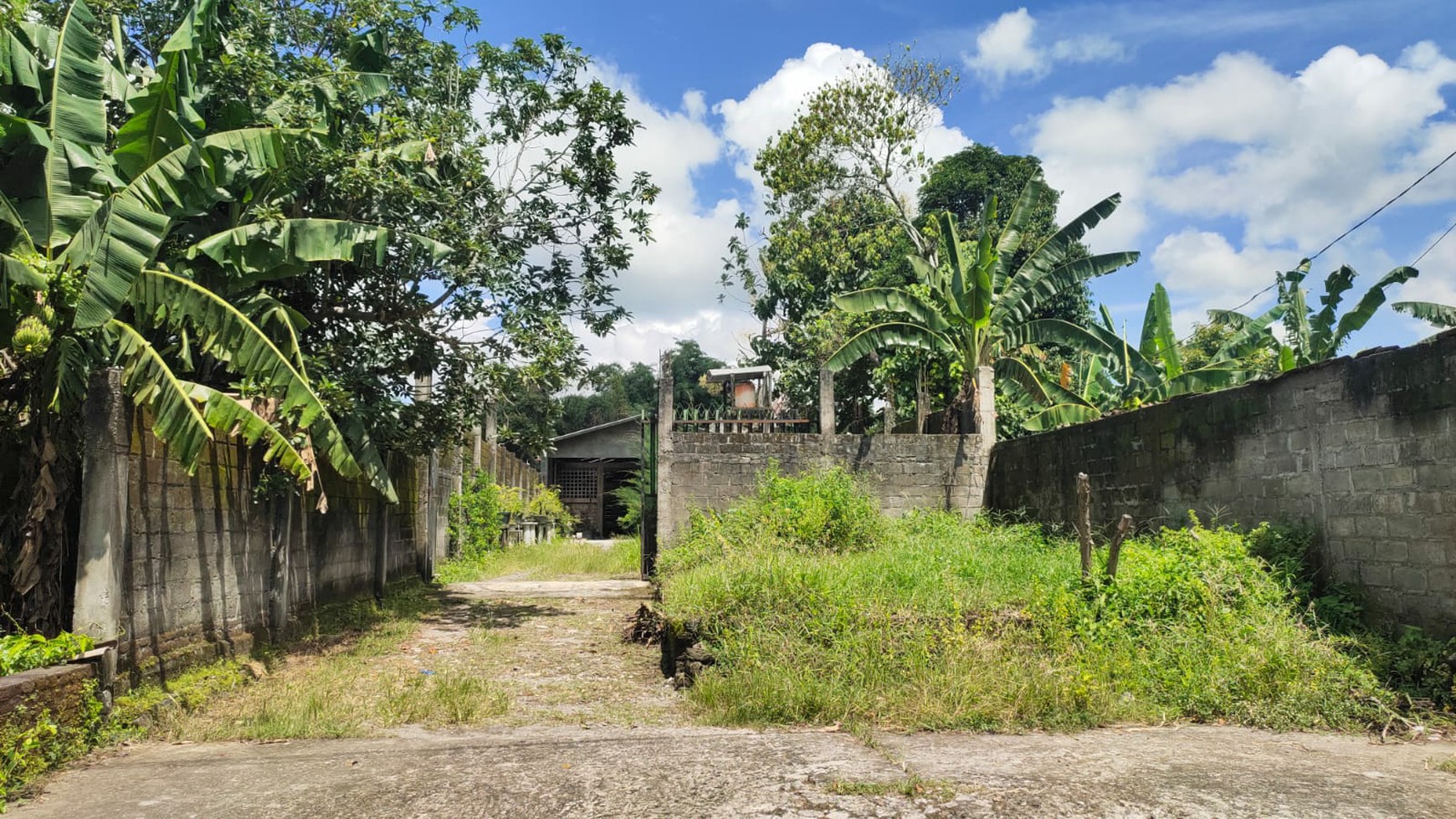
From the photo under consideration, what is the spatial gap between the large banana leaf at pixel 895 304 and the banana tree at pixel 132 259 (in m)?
7.00

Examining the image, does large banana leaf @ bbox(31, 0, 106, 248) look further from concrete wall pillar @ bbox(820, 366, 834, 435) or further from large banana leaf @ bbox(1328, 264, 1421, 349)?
large banana leaf @ bbox(1328, 264, 1421, 349)

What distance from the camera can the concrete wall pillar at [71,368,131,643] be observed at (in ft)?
17.5

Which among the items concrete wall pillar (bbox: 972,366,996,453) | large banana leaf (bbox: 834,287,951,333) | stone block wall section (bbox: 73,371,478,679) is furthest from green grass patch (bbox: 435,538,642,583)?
concrete wall pillar (bbox: 972,366,996,453)

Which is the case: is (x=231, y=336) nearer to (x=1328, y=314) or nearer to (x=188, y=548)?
(x=188, y=548)

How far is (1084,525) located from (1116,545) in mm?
291

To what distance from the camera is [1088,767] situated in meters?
4.38

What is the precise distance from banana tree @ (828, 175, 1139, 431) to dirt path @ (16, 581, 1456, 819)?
7608 millimetres

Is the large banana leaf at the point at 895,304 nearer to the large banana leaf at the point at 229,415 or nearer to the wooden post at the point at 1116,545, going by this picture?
the wooden post at the point at 1116,545

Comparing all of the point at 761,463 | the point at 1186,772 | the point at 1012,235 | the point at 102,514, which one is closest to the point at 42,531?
the point at 102,514

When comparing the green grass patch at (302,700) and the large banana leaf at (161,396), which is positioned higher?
the large banana leaf at (161,396)

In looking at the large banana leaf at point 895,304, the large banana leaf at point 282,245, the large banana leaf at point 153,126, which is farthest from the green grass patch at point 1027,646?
the large banana leaf at point 895,304

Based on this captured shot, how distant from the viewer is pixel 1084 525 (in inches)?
249

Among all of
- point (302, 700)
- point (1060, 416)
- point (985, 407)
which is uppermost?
point (985, 407)

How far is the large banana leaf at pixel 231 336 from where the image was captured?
604cm
